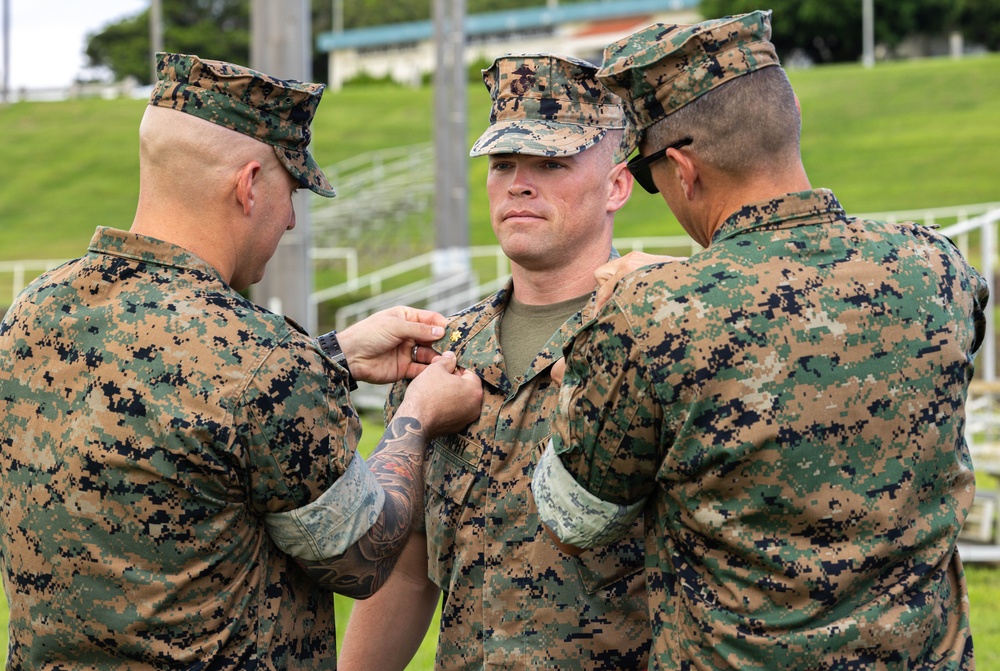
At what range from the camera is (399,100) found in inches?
1758

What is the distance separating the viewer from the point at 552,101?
3691 mm

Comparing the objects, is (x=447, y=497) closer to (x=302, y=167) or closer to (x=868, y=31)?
(x=302, y=167)

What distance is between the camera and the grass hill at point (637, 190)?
94.6 feet

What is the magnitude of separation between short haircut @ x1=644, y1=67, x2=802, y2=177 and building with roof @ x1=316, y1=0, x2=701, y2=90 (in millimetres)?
54996

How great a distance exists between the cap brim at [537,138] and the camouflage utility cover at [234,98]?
713 millimetres

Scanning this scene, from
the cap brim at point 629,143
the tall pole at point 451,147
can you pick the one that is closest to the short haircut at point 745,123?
the cap brim at point 629,143

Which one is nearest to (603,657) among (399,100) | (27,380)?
(27,380)

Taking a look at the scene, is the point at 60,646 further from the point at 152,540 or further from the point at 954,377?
the point at 954,377

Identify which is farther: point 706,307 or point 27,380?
point 27,380

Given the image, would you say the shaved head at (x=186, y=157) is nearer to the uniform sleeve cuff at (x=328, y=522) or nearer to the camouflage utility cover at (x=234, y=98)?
the camouflage utility cover at (x=234, y=98)

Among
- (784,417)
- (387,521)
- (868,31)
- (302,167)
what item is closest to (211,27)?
(868,31)

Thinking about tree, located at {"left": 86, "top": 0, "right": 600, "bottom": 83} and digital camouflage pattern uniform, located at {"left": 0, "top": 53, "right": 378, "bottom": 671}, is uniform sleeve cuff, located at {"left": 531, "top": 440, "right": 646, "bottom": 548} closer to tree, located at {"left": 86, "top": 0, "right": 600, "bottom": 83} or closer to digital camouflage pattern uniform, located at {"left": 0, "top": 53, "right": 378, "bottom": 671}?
digital camouflage pattern uniform, located at {"left": 0, "top": 53, "right": 378, "bottom": 671}

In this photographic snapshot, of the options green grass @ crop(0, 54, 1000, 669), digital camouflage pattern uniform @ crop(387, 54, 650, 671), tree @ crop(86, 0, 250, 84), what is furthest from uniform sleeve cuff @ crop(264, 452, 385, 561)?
tree @ crop(86, 0, 250, 84)

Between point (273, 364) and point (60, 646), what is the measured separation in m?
0.80
